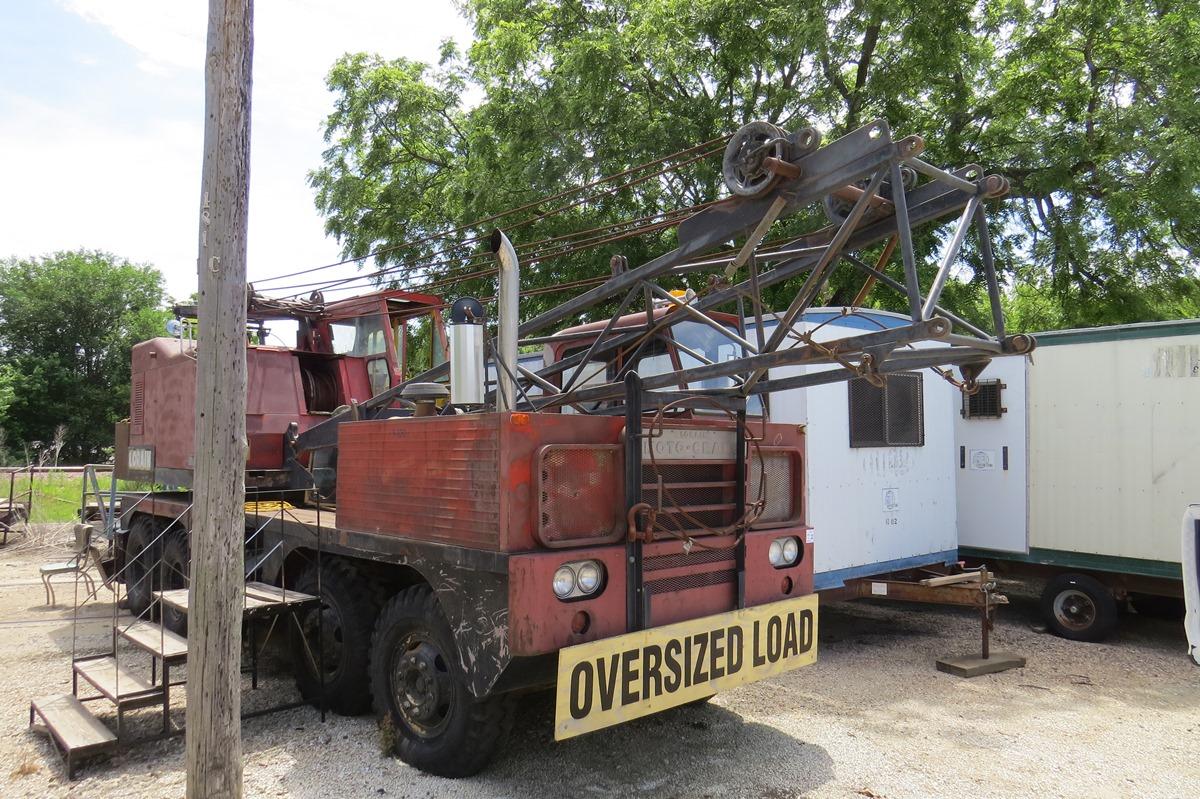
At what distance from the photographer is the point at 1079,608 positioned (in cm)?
775

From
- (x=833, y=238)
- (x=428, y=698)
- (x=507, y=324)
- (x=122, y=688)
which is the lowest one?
(x=122, y=688)

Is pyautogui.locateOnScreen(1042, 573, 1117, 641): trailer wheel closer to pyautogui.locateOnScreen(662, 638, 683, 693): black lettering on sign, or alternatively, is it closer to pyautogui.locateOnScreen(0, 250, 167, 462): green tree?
pyautogui.locateOnScreen(662, 638, 683, 693): black lettering on sign

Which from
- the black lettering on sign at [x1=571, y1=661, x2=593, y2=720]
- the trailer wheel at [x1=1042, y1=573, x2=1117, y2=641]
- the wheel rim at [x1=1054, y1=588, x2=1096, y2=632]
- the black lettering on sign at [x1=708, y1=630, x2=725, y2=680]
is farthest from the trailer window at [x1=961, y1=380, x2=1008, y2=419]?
the black lettering on sign at [x1=571, y1=661, x2=593, y2=720]

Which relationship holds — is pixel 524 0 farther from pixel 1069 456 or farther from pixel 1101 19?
pixel 1069 456

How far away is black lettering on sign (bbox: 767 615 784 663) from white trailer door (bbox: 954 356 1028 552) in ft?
15.2

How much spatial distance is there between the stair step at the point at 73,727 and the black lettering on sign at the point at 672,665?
2.92 meters

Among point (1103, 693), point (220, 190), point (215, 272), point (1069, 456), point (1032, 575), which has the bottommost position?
point (1103, 693)

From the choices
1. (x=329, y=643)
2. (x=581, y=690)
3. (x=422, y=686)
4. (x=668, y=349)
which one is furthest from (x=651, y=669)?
(x=668, y=349)

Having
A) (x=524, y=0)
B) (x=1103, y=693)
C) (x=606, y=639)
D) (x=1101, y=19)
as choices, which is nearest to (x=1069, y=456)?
(x=1103, y=693)

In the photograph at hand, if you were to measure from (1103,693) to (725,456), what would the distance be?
373cm

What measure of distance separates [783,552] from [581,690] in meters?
1.73

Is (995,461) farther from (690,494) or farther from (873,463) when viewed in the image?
(690,494)

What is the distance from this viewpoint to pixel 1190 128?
33.9ft

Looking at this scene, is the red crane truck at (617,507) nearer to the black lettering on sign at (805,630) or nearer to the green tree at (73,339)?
the black lettering on sign at (805,630)
